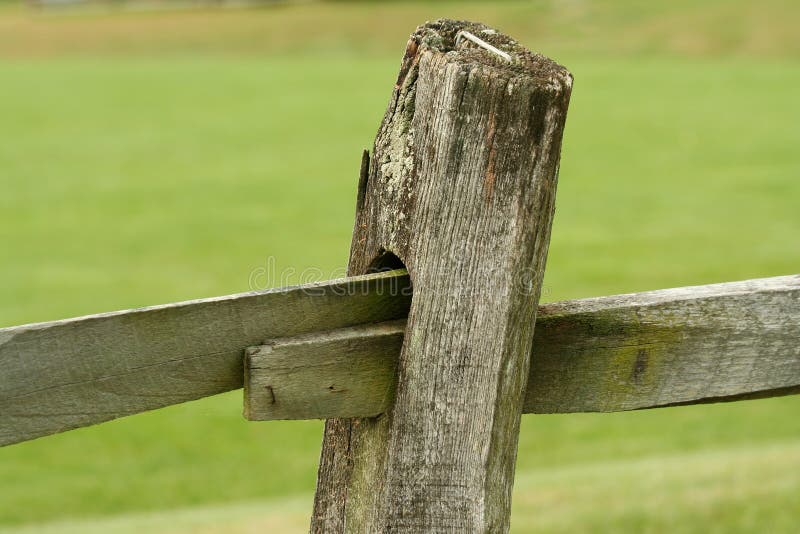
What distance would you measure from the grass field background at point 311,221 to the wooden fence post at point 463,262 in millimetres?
2200

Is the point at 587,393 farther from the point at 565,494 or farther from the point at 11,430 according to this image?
the point at 565,494

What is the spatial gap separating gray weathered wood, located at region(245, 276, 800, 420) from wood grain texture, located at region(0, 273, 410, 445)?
81 mm

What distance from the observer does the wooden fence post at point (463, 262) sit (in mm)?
1448

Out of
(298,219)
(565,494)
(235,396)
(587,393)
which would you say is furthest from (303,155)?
(587,393)

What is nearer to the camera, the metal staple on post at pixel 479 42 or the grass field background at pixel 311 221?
the metal staple on post at pixel 479 42

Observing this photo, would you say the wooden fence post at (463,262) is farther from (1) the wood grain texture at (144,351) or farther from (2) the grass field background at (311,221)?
(2) the grass field background at (311,221)

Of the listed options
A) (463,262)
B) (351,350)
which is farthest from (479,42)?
(351,350)

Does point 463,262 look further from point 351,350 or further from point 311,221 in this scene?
point 311,221

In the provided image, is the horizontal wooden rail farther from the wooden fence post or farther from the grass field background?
the grass field background

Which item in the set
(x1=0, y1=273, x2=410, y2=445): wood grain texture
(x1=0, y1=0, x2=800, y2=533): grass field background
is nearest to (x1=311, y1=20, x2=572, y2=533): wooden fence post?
(x1=0, y1=273, x2=410, y2=445): wood grain texture

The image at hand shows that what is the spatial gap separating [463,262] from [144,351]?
0.46m

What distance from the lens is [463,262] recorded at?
148 cm

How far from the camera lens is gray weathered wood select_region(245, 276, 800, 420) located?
156cm

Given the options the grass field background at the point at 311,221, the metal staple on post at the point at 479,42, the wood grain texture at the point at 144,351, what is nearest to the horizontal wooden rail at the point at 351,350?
the wood grain texture at the point at 144,351
